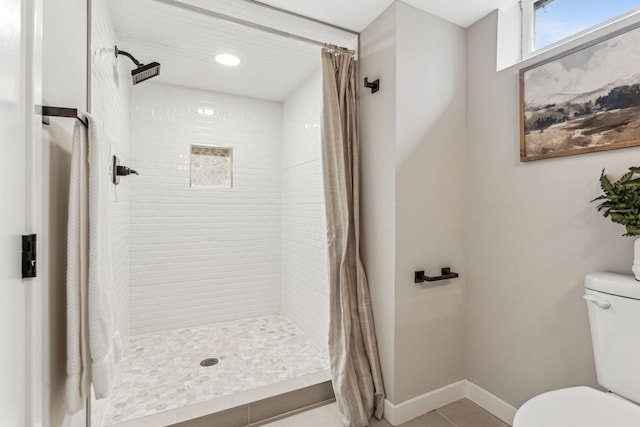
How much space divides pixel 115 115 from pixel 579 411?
280cm

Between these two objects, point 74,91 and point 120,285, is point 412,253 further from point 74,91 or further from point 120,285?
point 120,285

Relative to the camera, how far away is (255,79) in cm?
279

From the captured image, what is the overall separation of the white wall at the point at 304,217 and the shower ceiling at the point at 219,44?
0.88ft

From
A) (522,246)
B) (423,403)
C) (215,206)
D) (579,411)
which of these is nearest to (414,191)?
(522,246)

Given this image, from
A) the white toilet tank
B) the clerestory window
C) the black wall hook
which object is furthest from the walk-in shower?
the white toilet tank

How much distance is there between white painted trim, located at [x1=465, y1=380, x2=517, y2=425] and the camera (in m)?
1.72

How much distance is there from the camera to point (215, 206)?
3.09m

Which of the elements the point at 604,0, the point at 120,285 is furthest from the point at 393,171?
the point at 120,285

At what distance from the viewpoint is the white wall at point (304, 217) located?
8.52ft

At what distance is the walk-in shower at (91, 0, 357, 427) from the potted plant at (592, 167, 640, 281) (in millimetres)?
1544

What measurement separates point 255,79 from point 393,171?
1.74 m

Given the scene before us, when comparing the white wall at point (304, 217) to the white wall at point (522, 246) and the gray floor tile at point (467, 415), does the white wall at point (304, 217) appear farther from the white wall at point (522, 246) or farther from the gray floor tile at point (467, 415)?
the white wall at point (522, 246)

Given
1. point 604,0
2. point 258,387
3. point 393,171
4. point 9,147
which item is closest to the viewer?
point 9,147

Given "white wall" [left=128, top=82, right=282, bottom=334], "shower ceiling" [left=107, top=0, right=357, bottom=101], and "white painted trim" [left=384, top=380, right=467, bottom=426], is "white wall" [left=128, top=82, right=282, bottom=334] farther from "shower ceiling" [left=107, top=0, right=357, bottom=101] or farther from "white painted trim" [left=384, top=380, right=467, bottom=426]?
"white painted trim" [left=384, top=380, right=467, bottom=426]
